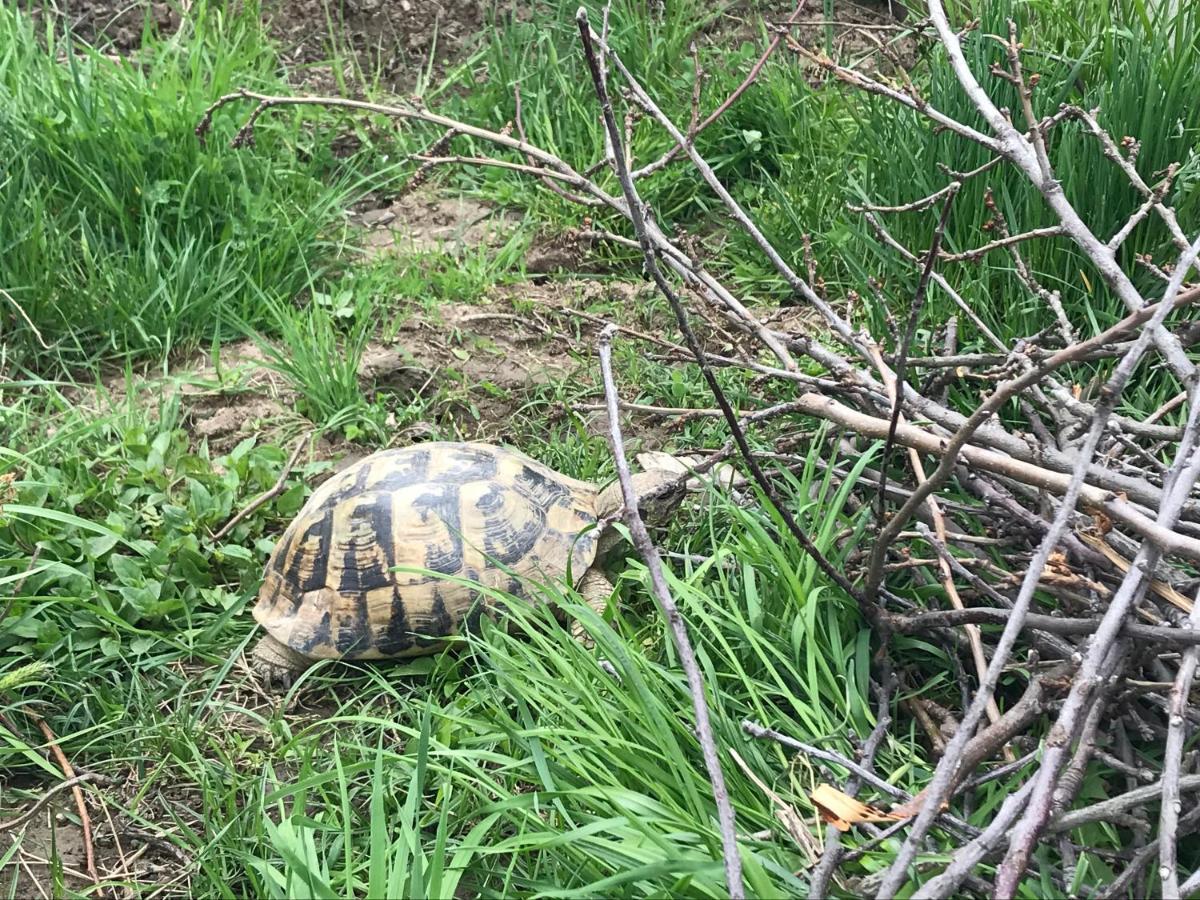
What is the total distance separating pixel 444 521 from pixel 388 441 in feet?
2.33

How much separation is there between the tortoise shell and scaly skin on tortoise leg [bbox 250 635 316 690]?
0.07 meters

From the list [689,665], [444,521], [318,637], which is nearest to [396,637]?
[318,637]

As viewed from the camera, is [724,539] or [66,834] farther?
[724,539]

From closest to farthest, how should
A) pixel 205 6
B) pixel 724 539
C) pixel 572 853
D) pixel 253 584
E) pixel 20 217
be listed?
1. pixel 572 853
2. pixel 724 539
3. pixel 253 584
4. pixel 20 217
5. pixel 205 6

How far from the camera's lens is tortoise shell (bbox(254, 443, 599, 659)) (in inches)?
103

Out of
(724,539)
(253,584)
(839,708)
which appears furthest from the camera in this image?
(253,584)

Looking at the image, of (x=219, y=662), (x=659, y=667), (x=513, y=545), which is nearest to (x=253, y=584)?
(x=219, y=662)

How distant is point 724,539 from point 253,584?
137cm

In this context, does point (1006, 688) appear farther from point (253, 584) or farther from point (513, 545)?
point (253, 584)

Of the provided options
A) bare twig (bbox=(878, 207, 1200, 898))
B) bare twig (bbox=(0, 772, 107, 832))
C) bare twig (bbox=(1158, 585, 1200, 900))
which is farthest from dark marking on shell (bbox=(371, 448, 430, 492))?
bare twig (bbox=(1158, 585, 1200, 900))

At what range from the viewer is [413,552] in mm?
2639

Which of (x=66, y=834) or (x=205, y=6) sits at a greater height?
(x=205, y=6)

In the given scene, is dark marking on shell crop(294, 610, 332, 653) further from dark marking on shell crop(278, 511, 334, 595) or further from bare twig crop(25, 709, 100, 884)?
bare twig crop(25, 709, 100, 884)

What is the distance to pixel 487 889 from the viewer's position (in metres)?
1.78
